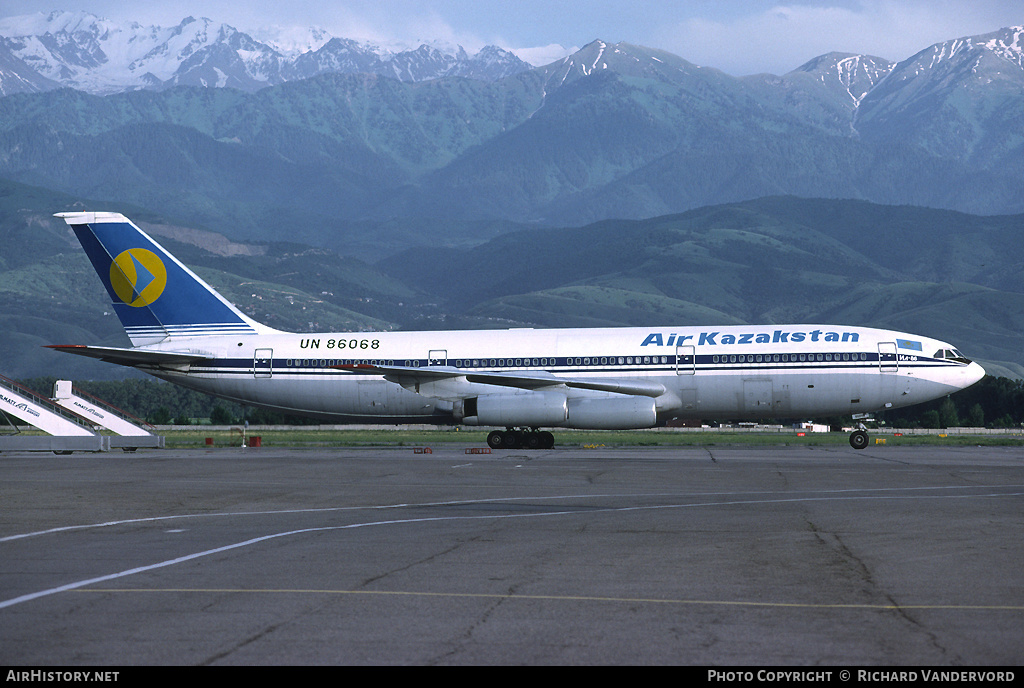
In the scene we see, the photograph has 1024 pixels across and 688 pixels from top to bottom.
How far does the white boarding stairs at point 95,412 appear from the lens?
147ft

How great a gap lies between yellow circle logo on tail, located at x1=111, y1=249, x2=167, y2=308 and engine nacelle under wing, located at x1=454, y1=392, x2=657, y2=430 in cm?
1358

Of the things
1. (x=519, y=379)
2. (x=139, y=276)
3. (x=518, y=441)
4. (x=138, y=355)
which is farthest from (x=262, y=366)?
(x=519, y=379)

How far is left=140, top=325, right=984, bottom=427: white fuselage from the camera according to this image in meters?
39.3

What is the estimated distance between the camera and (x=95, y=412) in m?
44.9

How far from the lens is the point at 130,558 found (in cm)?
1309

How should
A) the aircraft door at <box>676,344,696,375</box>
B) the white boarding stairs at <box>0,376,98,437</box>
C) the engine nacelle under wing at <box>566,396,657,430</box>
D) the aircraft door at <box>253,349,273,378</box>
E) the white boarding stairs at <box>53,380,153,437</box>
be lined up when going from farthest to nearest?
the white boarding stairs at <box>53,380,153,437</box> < the aircraft door at <box>253,349,273,378</box> < the white boarding stairs at <box>0,376,98,437</box> < the aircraft door at <box>676,344,696,375</box> < the engine nacelle under wing at <box>566,396,657,430</box>

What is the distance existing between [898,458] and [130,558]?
88.1ft

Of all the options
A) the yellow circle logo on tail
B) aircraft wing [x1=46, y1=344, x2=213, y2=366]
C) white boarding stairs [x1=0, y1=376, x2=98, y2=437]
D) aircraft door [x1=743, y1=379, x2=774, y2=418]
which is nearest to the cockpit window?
aircraft door [x1=743, y1=379, x2=774, y2=418]

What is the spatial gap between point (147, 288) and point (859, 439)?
Answer: 28313 mm

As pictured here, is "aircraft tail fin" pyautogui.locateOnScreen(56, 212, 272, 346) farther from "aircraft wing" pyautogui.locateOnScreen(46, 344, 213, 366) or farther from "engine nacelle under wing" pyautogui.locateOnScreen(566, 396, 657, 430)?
"engine nacelle under wing" pyautogui.locateOnScreen(566, 396, 657, 430)

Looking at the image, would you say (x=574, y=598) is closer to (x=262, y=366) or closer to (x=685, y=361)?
(x=685, y=361)

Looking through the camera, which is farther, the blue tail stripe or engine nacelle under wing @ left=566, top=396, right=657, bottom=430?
the blue tail stripe

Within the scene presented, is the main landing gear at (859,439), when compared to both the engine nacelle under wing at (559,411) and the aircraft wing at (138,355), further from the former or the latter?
the aircraft wing at (138,355)
